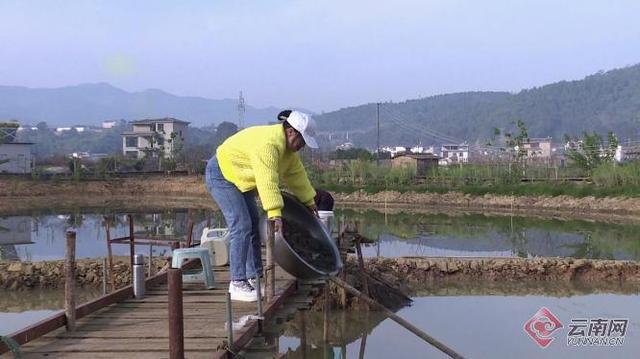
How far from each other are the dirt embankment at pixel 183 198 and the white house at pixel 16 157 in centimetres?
690

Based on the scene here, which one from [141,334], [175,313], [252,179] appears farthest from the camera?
[252,179]

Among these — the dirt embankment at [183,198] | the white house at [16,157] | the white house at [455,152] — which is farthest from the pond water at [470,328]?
the white house at [455,152]

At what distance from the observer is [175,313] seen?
9.37 feet

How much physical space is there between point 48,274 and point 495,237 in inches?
391

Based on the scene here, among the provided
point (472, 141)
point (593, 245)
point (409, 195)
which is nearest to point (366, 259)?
point (593, 245)

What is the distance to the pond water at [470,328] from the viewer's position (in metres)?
6.91

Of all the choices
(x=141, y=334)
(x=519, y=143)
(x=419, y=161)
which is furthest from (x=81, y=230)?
(x=419, y=161)

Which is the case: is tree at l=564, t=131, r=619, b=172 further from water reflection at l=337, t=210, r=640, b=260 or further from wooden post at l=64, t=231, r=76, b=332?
wooden post at l=64, t=231, r=76, b=332

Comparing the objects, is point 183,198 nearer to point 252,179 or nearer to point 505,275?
point 505,275

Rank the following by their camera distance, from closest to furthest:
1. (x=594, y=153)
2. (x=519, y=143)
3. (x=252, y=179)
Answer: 1. (x=252, y=179)
2. (x=594, y=153)
3. (x=519, y=143)

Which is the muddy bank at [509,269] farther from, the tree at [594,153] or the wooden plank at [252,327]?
the tree at [594,153]

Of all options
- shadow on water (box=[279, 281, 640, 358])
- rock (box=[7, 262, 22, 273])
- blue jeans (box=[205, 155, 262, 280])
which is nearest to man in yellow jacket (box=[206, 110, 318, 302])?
blue jeans (box=[205, 155, 262, 280])

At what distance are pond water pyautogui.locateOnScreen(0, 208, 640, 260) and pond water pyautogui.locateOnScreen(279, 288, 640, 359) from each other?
3.62 m

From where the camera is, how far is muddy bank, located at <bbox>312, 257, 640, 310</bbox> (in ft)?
32.7
